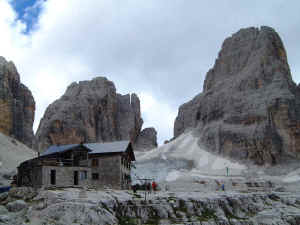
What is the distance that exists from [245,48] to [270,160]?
5923 cm

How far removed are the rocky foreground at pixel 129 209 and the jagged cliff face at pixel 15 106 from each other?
9126 centimetres

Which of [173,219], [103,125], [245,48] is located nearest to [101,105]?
[103,125]

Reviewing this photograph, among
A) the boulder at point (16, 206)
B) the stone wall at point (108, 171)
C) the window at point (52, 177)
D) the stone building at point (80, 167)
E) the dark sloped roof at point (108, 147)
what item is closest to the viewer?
the boulder at point (16, 206)

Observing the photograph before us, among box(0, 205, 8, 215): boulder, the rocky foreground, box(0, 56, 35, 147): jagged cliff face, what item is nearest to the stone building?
the rocky foreground

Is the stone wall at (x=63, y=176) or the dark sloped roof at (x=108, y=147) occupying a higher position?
the dark sloped roof at (x=108, y=147)

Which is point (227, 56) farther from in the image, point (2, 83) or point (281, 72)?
point (2, 83)

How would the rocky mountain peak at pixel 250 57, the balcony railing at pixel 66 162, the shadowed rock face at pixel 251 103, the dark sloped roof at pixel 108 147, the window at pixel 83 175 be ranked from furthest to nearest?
1. the rocky mountain peak at pixel 250 57
2. the shadowed rock face at pixel 251 103
3. the dark sloped roof at pixel 108 147
4. the window at pixel 83 175
5. the balcony railing at pixel 66 162

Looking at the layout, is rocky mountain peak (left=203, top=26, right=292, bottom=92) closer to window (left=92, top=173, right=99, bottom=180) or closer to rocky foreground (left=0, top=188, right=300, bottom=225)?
rocky foreground (left=0, top=188, right=300, bottom=225)

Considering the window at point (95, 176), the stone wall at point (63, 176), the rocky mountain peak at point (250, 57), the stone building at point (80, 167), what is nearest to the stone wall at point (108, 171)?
the stone building at point (80, 167)

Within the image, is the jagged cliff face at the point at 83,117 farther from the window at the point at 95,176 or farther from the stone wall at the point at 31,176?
the stone wall at the point at 31,176

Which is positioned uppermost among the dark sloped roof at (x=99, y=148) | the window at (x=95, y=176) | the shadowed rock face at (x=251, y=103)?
the shadowed rock face at (x=251, y=103)

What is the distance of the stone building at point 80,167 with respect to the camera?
4709 cm

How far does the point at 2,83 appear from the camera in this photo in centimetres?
12681

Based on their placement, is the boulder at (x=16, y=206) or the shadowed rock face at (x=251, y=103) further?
the shadowed rock face at (x=251, y=103)
